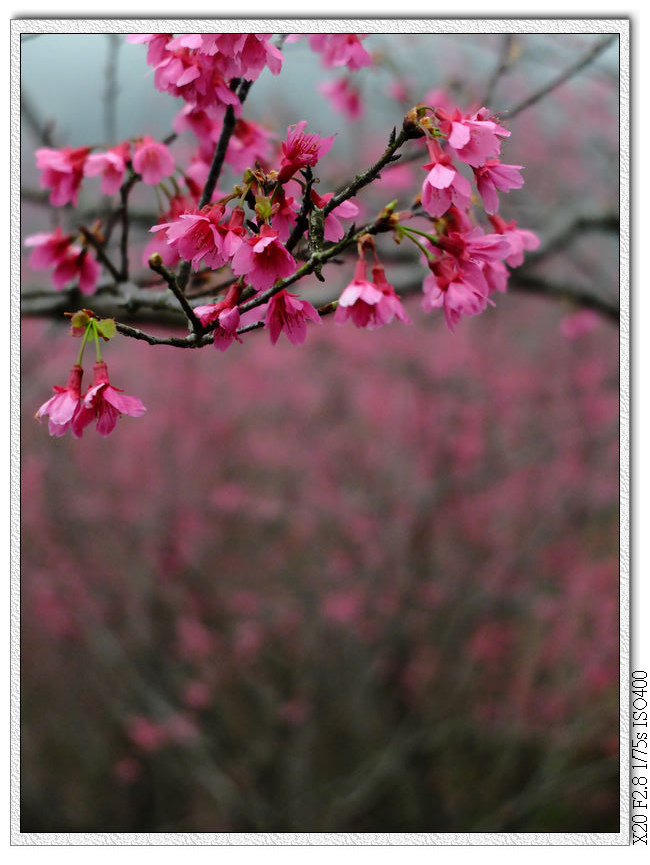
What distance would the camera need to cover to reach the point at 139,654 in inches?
175

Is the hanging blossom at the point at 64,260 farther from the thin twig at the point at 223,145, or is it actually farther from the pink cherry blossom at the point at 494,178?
the pink cherry blossom at the point at 494,178

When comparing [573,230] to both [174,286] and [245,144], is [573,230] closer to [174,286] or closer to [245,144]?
[245,144]

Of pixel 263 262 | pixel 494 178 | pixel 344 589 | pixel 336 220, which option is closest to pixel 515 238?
pixel 494 178

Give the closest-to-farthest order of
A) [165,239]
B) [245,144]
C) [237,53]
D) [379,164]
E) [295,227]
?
[379,164] → [295,227] → [237,53] → [165,239] → [245,144]

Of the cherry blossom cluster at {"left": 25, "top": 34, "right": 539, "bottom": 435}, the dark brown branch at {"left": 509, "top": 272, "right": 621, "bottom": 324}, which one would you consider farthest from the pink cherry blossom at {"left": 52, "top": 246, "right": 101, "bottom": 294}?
the dark brown branch at {"left": 509, "top": 272, "right": 621, "bottom": 324}

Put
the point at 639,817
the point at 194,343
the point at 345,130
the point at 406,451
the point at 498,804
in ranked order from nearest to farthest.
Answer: the point at 194,343 → the point at 639,817 → the point at 498,804 → the point at 345,130 → the point at 406,451

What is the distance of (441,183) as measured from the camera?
81 cm

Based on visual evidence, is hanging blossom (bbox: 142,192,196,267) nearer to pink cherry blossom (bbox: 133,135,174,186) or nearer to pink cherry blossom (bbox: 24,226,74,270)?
pink cherry blossom (bbox: 133,135,174,186)

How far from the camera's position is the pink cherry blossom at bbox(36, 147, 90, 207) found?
3.90ft

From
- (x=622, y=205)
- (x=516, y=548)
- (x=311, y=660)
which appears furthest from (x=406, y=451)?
(x=622, y=205)

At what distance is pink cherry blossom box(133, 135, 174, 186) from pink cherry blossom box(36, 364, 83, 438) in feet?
1.38

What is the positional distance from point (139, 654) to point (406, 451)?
2093 mm

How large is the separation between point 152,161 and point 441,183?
55 cm
